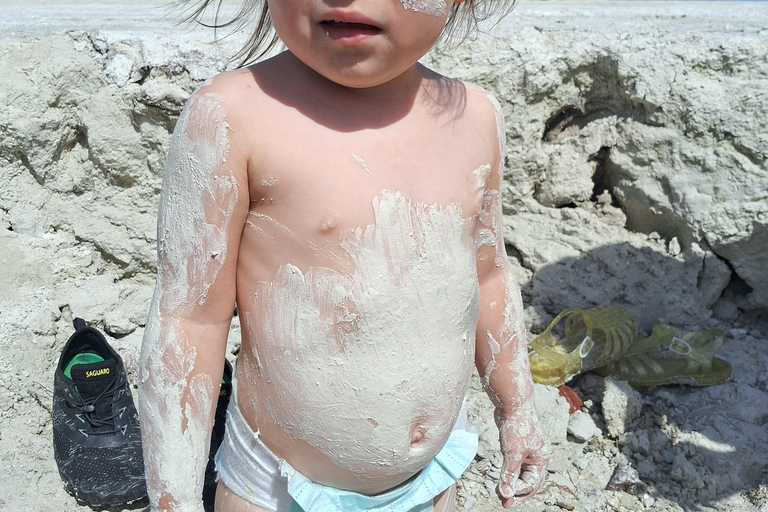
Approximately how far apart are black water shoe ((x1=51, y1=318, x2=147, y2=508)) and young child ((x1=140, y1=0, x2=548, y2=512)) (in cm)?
110

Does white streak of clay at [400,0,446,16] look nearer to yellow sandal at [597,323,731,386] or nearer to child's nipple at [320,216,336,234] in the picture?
child's nipple at [320,216,336,234]

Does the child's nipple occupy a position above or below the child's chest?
below

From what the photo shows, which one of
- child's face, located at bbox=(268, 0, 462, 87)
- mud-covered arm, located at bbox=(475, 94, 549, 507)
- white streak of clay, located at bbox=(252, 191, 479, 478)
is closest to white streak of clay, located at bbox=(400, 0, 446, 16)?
child's face, located at bbox=(268, 0, 462, 87)

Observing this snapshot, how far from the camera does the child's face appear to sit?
1074mm

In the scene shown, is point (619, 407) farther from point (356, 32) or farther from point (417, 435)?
point (356, 32)

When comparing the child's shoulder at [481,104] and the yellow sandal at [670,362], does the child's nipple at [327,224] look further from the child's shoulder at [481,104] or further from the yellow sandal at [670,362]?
the yellow sandal at [670,362]

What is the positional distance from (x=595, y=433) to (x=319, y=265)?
177cm

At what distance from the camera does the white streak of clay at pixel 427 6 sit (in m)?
1.10

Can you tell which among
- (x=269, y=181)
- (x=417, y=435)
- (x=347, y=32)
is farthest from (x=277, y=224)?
(x=417, y=435)

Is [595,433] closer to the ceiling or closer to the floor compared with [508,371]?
closer to the floor

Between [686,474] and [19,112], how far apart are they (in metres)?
2.48

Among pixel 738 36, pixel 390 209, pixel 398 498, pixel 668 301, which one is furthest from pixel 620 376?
pixel 390 209

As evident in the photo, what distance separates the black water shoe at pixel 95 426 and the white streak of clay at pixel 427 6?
1742 mm

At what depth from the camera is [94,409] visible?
2.39m
